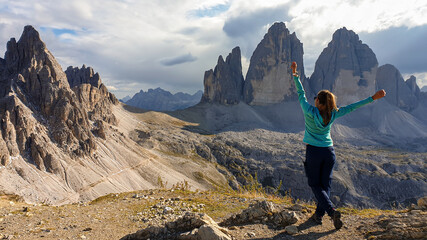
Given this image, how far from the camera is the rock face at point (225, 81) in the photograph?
166000 mm

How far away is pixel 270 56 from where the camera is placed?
554 ft

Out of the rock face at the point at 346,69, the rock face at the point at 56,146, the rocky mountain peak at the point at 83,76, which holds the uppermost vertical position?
the rock face at the point at 346,69

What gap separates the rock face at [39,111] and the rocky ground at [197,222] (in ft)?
158

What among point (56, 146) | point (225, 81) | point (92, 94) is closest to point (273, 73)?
point (225, 81)

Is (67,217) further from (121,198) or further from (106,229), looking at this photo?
(121,198)

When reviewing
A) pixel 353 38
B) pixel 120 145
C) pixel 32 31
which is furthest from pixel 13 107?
pixel 353 38

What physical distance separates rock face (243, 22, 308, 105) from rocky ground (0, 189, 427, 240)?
Result: 161m

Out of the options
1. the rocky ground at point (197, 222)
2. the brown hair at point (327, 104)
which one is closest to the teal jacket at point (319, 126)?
the brown hair at point (327, 104)

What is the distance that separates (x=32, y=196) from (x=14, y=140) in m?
14.0

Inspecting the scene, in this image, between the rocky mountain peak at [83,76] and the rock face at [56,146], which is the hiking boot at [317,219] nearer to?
the rock face at [56,146]

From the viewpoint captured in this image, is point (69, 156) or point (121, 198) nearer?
point (121, 198)

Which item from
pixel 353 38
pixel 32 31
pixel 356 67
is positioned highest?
pixel 353 38

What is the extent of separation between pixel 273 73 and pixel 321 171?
6718 inches

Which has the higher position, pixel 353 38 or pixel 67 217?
pixel 353 38
